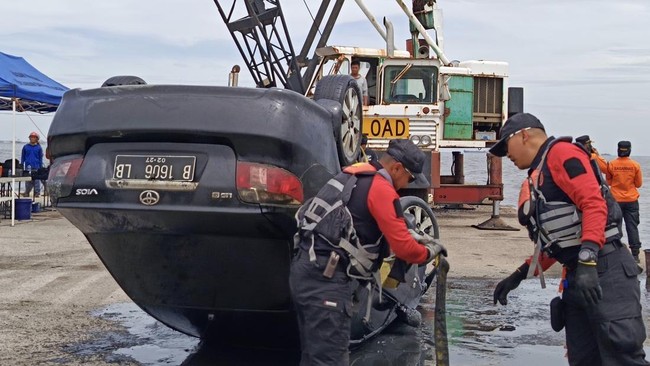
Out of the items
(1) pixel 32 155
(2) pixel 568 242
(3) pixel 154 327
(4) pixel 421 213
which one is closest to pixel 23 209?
(1) pixel 32 155

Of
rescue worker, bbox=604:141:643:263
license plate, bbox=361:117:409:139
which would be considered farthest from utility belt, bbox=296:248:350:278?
license plate, bbox=361:117:409:139

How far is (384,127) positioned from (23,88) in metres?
6.46

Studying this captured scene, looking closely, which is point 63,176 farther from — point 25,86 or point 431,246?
point 25,86

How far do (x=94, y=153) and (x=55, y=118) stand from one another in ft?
1.36

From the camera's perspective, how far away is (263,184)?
15.4ft

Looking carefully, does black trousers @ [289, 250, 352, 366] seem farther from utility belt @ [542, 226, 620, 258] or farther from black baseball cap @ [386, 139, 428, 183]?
utility belt @ [542, 226, 620, 258]

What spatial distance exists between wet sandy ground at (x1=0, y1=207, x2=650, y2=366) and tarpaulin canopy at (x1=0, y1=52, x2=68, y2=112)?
474cm

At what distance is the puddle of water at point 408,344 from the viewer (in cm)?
615

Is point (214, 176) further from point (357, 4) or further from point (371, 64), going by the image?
point (357, 4)

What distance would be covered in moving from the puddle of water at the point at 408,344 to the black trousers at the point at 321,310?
1.44 m

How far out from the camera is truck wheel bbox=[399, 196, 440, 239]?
7.79m

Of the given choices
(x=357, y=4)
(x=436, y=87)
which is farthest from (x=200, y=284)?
(x=357, y=4)

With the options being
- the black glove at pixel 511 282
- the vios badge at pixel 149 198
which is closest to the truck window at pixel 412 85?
the black glove at pixel 511 282

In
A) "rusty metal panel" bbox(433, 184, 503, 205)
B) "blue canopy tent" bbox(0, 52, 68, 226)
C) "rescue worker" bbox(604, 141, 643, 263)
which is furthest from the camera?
"rusty metal panel" bbox(433, 184, 503, 205)
